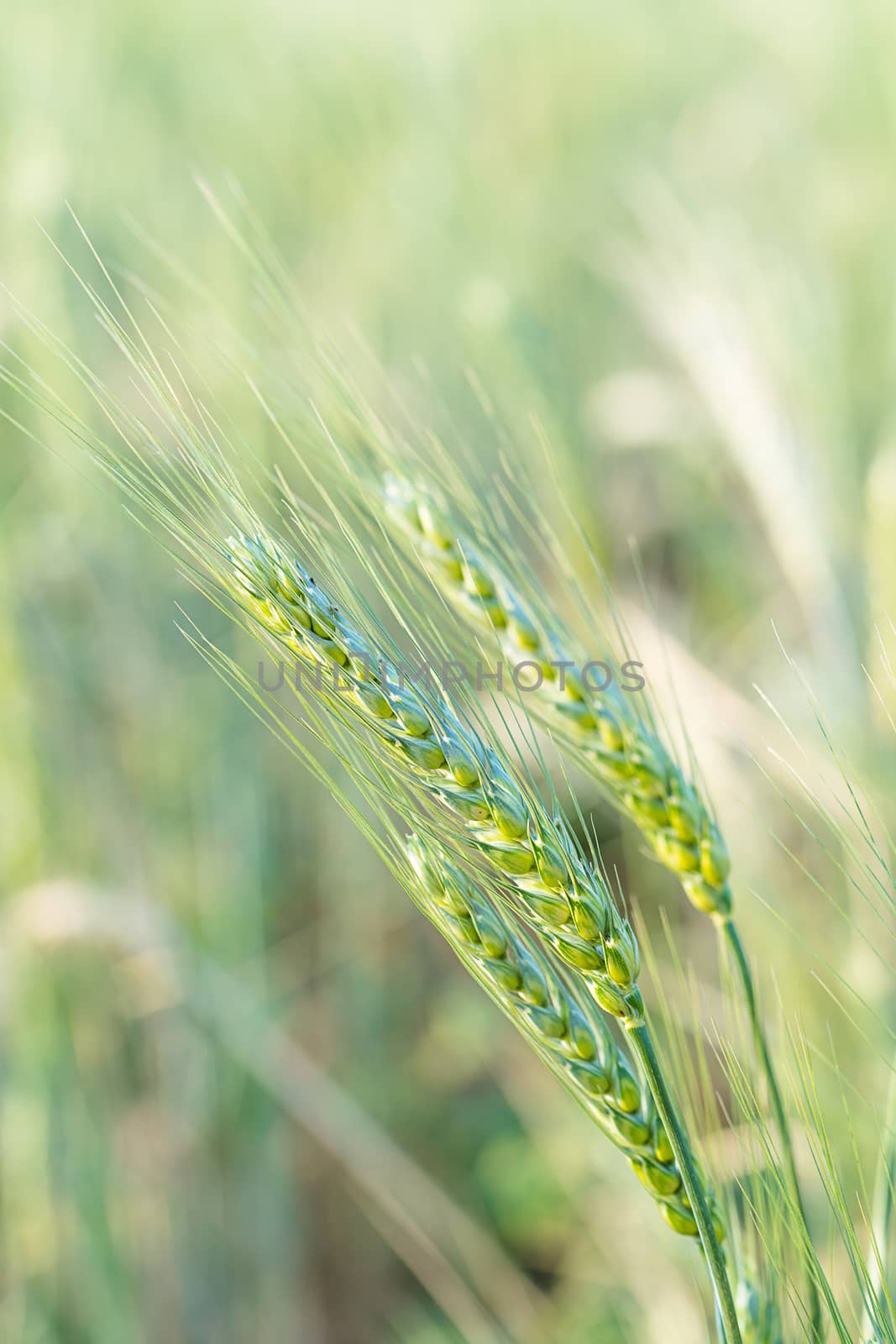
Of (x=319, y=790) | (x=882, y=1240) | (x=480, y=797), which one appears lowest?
(x=882, y=1240)

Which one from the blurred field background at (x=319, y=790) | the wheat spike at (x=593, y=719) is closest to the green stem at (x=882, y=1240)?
the wheat spike at (x=593, y=719)

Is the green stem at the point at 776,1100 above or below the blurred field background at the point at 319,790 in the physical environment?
below

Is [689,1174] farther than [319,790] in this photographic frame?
No

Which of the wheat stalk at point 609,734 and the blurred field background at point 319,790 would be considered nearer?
the wheat stalk at point 609,734

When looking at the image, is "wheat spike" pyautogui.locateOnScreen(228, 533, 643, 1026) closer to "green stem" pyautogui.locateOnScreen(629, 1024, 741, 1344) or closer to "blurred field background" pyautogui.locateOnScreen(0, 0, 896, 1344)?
"green stem" pyautogui.locateOnScreen(629, 1024, 741, 1344)

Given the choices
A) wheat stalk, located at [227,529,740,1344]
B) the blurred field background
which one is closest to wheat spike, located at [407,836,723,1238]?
wheat stalk, located at [227,529,740,1344]

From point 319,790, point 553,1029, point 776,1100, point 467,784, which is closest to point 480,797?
point 467,784

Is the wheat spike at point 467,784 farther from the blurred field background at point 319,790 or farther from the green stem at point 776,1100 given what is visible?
the blurred field background at point 319,790

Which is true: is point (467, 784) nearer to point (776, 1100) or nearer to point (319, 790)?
point (776, 1100)
